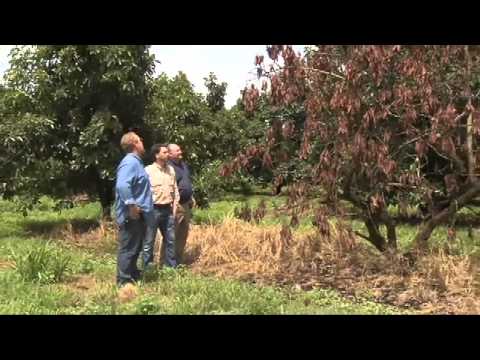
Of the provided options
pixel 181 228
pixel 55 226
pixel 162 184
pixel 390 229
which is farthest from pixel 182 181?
pixel 55 226

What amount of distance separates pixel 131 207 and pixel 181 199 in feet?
5.65

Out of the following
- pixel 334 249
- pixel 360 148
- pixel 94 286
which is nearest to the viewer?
pixel 360 148

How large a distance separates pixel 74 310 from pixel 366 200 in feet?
11.7

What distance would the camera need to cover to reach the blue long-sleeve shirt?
262 inches

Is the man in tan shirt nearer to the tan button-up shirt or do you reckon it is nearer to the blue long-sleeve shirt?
the tan button-up shirt

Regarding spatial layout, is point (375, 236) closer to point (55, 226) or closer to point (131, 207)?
point (131, 207)

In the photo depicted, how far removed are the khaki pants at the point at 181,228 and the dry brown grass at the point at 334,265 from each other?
22cm

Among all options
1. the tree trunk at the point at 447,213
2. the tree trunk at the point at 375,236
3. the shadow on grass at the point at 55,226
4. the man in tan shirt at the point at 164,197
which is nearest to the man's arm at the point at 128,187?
the man in tan shirt at the point at 164,197

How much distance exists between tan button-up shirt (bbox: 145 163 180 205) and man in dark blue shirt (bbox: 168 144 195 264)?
0.96ft

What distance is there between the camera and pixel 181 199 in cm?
828

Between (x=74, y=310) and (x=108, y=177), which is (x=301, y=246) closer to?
(x=74, y=310)

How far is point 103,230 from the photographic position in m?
10.6
